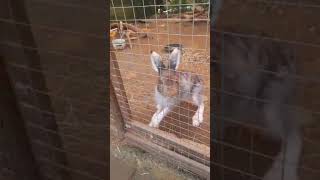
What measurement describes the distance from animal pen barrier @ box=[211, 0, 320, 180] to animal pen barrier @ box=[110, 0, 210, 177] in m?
1.90

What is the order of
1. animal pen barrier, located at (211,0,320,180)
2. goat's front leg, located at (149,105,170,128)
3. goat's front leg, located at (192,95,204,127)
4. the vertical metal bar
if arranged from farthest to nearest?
goat's front leg, located at (149,105,170,128) < goat's front leg, located at (192,95,204,127) < the vertical metal bar < animal pen barrier, located at (211,0,320,180)

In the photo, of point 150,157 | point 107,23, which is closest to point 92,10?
point 107,23

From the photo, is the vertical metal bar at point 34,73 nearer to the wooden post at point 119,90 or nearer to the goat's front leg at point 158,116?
the wooden post at point 119,90

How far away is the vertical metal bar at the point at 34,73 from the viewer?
56cm

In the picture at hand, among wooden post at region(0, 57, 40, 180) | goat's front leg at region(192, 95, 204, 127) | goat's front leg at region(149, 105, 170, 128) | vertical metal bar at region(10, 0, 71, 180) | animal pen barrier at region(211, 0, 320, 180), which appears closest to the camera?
animal pen barrier at region(211, 0, 320, 180)

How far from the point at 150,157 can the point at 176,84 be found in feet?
1.78

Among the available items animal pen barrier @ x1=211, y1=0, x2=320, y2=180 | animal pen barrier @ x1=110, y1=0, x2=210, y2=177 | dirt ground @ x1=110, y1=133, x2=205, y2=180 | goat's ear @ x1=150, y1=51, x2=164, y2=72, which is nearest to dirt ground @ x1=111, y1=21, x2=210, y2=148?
animal pen barrier @ x1=110, y1=0, x2=210, y2=177

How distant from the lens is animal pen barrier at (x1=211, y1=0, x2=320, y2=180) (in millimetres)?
411

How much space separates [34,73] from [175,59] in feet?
8.07

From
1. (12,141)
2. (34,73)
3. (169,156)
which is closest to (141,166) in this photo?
(169,156)

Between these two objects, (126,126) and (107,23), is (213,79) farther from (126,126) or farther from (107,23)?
(126,126)

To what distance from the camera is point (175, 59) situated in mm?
3059

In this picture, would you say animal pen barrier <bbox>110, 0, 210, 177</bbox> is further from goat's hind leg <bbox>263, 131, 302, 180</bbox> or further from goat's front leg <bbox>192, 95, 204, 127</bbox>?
goat's hind leg <bbox>263, 131, 302, 180</bbox>

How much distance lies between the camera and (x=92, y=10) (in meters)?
0.51
